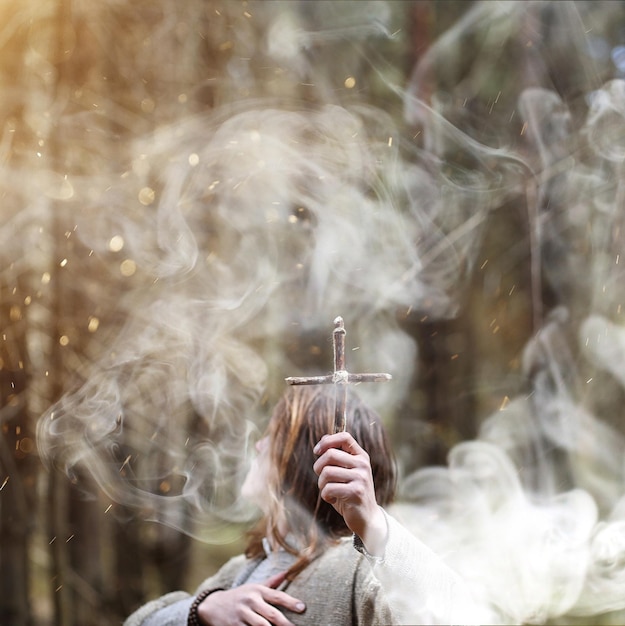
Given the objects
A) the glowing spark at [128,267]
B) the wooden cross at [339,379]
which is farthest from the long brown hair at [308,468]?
the glowing spark at [128,267]

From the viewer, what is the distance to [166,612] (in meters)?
1.13

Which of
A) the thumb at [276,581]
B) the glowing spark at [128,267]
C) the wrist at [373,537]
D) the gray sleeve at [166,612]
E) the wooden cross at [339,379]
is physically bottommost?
the gray sleeve at [166,612]

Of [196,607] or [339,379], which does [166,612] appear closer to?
[196,607]

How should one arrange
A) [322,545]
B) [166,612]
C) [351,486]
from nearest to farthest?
[351,486]
[322,545]
[166,612]

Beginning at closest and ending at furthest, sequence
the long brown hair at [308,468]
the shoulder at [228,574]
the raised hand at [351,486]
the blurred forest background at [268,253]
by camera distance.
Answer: the raised hand at [351,486], the long brown hair at [308,468], the shoulder at [228,574], the blurred forest background at [268,253]

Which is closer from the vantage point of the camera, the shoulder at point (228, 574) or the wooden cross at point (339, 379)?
the wooden cross at point (339, 379)

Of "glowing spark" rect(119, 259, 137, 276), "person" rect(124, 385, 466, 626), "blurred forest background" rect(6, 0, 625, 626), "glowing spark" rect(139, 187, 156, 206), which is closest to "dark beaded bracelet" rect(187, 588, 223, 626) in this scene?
"person" rect(124, 385, 466, 626)

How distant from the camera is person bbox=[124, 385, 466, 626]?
854 millimetres

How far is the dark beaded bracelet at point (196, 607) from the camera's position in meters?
1.06

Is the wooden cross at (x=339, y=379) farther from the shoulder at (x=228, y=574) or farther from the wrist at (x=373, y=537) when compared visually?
the shoulder at (x=228, y=574)

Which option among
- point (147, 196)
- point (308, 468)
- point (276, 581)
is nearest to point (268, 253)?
point (147, 196)

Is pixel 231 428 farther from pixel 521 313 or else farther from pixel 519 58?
pixel 519 58

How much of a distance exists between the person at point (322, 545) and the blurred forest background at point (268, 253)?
32 centimetres

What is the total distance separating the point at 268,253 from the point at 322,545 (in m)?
0.71
